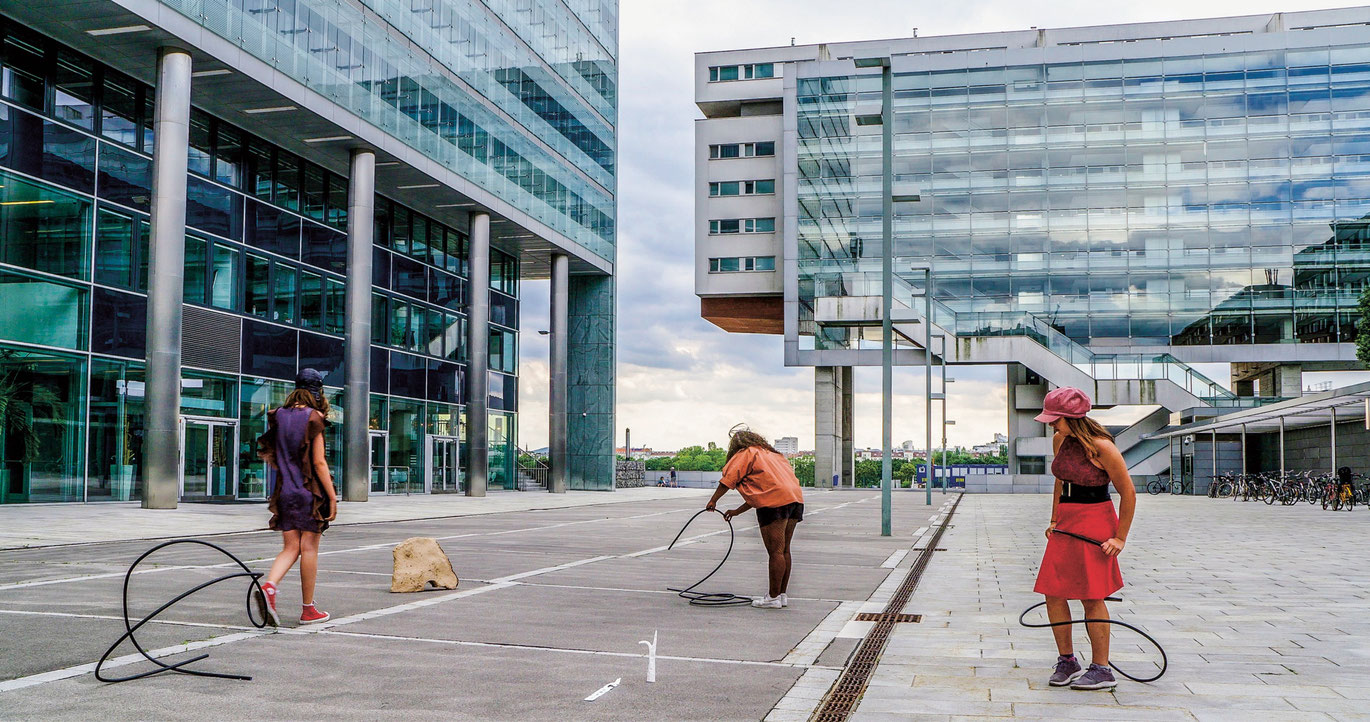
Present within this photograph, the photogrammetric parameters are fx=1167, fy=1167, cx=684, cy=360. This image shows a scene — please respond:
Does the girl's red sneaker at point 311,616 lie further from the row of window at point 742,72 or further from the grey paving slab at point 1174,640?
the row of window at point 742,72

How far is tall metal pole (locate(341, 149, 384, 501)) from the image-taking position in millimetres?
31875

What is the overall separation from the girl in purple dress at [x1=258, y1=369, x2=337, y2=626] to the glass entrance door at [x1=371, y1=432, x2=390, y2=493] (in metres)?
30.1

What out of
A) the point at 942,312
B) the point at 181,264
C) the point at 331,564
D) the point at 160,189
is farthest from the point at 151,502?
the point at 942,312

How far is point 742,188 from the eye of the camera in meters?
69.2

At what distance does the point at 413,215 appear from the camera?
135ft

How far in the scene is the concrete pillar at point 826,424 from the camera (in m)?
67.6

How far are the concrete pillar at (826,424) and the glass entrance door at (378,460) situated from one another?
1298 inches

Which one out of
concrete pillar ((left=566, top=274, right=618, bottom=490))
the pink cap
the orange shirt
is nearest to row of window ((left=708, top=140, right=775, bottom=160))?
concrete pillar ((left=566, top=274, right=618, bottom=490))

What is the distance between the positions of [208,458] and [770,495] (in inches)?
925

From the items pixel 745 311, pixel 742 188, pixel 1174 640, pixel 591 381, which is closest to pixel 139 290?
pixel 1174 640

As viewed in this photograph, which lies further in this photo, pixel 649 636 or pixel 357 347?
pixel 357 347

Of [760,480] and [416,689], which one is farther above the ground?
[760,480]

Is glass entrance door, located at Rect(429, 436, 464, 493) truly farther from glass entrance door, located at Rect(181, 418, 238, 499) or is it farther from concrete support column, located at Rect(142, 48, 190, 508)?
concrete support column, located at Rect(142, 48, 190, 508)

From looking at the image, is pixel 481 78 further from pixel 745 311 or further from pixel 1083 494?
pixel 1083 494
